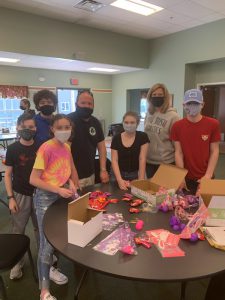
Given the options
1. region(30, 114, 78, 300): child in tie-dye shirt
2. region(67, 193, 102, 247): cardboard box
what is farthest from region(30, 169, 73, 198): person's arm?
region(67, 193, 102, 247): cardboard box

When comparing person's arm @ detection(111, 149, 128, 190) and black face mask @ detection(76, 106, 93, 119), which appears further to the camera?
black face mask @ detection(76, 106, 93, 119)

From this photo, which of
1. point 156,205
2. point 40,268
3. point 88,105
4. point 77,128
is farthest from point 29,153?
point 156,205

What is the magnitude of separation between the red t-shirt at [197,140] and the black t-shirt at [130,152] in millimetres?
297

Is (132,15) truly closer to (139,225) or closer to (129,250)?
(139,225)

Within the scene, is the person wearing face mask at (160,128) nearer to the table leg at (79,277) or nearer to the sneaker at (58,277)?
the table leg at (79,277)

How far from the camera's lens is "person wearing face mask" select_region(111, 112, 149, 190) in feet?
6.73

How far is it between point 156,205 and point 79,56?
453 centimetres

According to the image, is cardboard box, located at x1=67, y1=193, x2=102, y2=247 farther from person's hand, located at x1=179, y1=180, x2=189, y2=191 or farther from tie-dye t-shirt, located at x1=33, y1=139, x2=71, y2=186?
person's hand, located at x1=179, y1=180, x2=189, y2=191

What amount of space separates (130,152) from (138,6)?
336 centimetres

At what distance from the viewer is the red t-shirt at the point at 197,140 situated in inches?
76.3

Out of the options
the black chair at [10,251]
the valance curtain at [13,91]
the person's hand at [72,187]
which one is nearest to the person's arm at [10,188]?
the black chair at [10,251]

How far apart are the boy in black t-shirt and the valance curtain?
509 centimetres

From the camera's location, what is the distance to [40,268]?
1.60 m

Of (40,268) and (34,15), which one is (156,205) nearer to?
(40,268)
